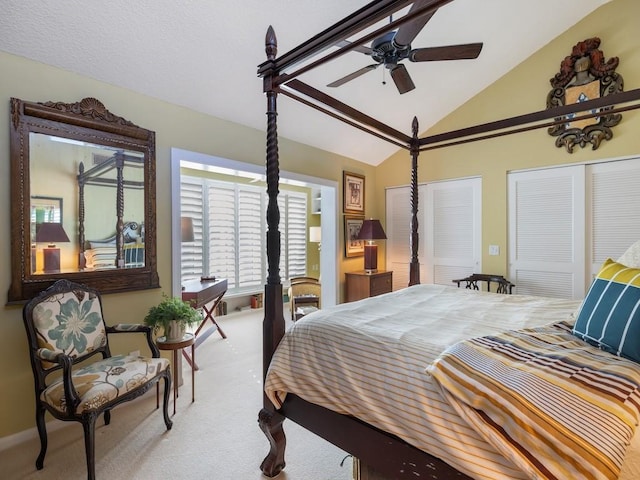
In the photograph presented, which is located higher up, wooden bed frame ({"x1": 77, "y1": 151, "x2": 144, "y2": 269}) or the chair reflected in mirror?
wooden bed frame ({"x1": 77, "y1": 151, "x2": 144, "y2": 269})

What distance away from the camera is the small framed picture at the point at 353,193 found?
181 inches

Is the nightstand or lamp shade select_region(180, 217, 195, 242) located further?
the nightstand

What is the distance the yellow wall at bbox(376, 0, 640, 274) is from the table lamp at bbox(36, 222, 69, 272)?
13.5 feet

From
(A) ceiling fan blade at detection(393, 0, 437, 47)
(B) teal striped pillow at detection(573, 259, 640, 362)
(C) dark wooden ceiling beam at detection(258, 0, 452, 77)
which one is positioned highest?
(A) ceiling fan blade at detection(393, 0, 437, 47)

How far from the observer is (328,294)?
462 cm

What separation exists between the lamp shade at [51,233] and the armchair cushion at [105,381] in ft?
2.95

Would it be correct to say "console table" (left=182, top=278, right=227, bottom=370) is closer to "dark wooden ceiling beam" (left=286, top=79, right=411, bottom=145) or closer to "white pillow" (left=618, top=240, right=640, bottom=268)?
"dark wooden ceiling beam" (left=286, top=79, right=411, bottom=145)

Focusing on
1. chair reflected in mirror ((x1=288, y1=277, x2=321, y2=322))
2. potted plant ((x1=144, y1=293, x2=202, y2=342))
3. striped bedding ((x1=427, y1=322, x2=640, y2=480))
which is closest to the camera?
striped bedding ((x1=427, y1=322, x2=640, y2=480))

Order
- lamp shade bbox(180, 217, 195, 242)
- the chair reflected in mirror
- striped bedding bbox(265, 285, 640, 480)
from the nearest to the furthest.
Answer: striped bedding bbox(265, 285, 640, 480) → lamp shade bbox(180, 217, 195, 242) → the chair reflected in mirror

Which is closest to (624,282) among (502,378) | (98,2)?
(502,378)

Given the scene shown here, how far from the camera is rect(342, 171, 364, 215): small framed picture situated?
4.59 meters

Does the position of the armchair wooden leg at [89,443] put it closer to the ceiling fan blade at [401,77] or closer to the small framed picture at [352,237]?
the ceiling fan blade at [401,77]

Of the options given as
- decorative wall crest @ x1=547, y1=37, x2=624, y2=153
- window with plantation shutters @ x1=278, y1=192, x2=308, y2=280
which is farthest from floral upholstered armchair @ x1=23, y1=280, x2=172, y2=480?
decorative wall crest @ x1=547, y1=37, x2=624, y2=153

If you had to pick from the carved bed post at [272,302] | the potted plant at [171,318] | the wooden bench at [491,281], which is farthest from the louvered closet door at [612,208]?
the potted plant at [171,318]
